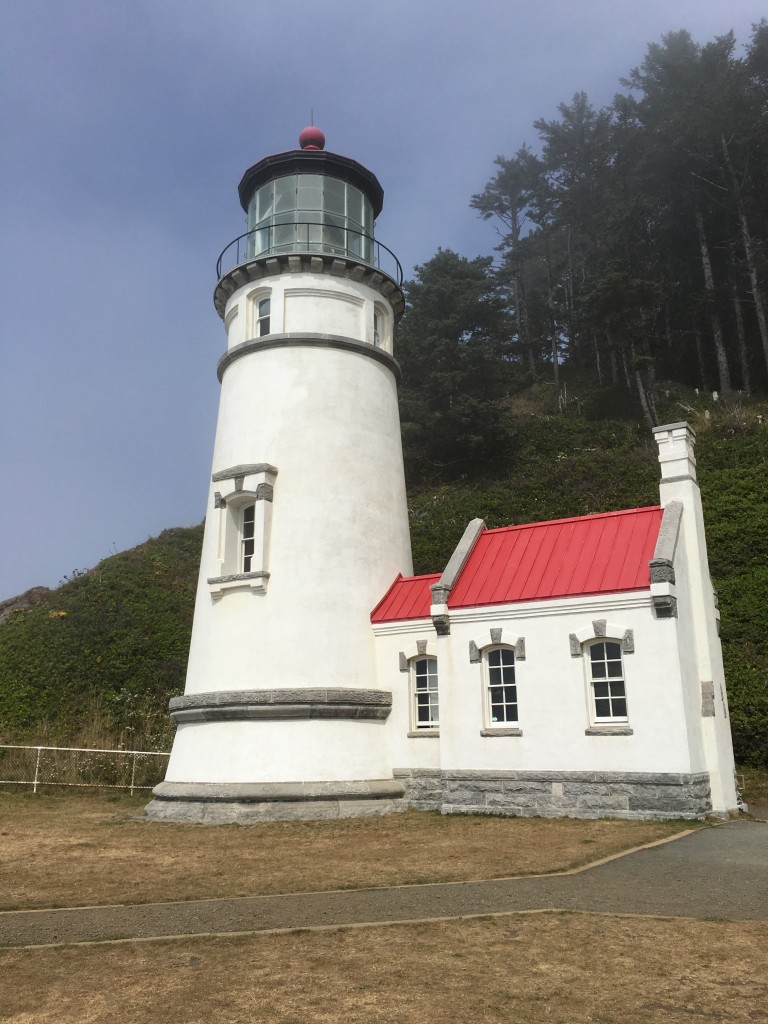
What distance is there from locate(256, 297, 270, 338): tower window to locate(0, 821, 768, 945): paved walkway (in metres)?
13.0

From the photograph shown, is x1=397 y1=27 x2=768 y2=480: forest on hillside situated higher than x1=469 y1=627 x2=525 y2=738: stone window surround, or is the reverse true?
x1=397 y1=27 x2=768 y2=480: forest on hillside

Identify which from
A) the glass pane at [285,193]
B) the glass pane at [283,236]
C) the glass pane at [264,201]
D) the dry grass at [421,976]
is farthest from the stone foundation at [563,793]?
the glass pane at [264,201]

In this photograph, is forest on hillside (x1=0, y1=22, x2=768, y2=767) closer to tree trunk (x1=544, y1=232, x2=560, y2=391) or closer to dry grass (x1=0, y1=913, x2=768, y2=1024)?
tree trunk (x1=544, y1=232, x2=560, y2=391)

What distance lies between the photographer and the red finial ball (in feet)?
61.1

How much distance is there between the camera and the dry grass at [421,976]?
4652 millimetres

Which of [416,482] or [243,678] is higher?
[416,482]

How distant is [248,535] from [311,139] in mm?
9527

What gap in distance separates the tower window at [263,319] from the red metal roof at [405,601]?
21.3 feet

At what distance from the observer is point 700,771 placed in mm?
13086

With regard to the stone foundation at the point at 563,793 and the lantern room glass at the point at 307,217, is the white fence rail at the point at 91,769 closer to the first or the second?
the stone foundation at the point at 563,793

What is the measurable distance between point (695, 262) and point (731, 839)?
3911cm

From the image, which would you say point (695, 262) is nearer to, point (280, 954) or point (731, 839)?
point (731, 839)

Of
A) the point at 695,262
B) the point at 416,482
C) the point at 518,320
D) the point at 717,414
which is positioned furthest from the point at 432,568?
the point at 518,320

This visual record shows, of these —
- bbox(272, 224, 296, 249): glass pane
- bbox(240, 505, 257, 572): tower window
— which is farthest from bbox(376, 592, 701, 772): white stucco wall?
bbox(272, 224, 296, 249): glass pane
